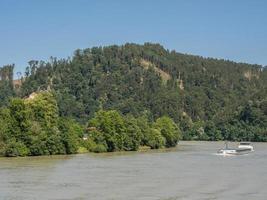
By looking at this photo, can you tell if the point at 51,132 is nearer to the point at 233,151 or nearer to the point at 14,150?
the point at 14,150

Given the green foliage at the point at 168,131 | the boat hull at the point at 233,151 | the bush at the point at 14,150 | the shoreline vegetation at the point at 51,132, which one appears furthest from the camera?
the green foliage at the point at 168,131

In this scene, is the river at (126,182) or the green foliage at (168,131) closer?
the river at (126,182)

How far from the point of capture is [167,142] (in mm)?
164000

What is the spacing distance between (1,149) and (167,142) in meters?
63.5

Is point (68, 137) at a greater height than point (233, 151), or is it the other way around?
point (68, 137)

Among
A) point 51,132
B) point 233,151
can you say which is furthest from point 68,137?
point 233,151

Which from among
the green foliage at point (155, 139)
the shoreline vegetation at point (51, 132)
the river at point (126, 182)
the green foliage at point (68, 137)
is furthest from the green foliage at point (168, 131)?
the river at point (126, 182)

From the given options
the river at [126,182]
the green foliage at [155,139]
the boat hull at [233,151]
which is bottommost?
the river at [126,182]

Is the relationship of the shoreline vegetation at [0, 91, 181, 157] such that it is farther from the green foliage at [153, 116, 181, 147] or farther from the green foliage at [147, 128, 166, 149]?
the green foliage at [153, 116, 181, 147]

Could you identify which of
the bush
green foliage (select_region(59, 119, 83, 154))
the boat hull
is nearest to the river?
the bush

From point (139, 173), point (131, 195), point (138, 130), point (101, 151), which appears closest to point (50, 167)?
point (139, 173)

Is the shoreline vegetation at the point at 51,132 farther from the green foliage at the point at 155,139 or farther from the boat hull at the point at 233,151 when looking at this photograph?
the boat hull at the point at 233,151

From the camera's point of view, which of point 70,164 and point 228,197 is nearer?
point 228,197

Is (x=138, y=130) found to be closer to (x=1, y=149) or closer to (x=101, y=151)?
(x=101, y=151)
